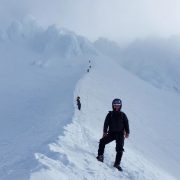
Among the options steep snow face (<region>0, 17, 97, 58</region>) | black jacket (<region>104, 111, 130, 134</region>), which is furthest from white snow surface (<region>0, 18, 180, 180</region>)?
black jacket (<region>104, 111, 130, 134</region>)

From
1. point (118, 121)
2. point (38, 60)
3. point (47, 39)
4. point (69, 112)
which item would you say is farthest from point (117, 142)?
point (47, 39)

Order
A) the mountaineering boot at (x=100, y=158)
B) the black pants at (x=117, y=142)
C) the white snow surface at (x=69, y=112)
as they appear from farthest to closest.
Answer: the mountaineering boot at (x=100, y=158) → the black pants at (x=117, y=142) → the white snow surface at (x=69, y=112)

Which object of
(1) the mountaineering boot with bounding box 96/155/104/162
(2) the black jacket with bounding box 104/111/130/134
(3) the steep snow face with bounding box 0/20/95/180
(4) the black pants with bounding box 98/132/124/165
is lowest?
(1) the mountaineering boot with bounding box 96/155/104/162

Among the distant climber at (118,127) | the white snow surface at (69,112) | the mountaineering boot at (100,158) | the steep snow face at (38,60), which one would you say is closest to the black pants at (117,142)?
the distant climber at (118,127)

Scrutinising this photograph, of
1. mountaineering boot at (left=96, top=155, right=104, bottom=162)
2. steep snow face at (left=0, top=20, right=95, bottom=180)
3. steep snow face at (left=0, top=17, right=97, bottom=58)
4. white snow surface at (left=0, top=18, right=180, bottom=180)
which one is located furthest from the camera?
steep snow face at (left=0, top=17, right=97, bottom=58)

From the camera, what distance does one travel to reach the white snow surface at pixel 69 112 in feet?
39.0

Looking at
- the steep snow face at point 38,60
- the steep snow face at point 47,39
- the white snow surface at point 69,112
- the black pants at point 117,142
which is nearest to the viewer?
the white snow surface at point 69,112

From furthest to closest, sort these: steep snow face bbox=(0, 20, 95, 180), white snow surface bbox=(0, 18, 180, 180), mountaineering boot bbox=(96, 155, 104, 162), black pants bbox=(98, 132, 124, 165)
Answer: steep snow face bbox=(0, 20, 95, 180)
mountaineering boot bbox=(96, 155, 104, 162)
black pants bbox=(98, 132, 124, 165)
white snow surface bbox=(0, 18, 180, 180)

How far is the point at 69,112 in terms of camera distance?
28422 mm

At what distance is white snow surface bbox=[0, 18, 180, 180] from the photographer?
11.9m

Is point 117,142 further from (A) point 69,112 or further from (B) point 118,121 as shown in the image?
(A) point 69,112

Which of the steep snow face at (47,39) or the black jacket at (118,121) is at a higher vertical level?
the steep snow face at (47,39)

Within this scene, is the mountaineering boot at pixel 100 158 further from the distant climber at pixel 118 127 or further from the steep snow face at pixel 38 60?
the steep snow face at pixel 38 60

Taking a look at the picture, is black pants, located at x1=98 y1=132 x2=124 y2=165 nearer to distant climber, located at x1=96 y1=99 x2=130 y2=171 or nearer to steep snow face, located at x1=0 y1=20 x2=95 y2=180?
distant climber, located at x1=96 y1=99 x2=130 y2=171
